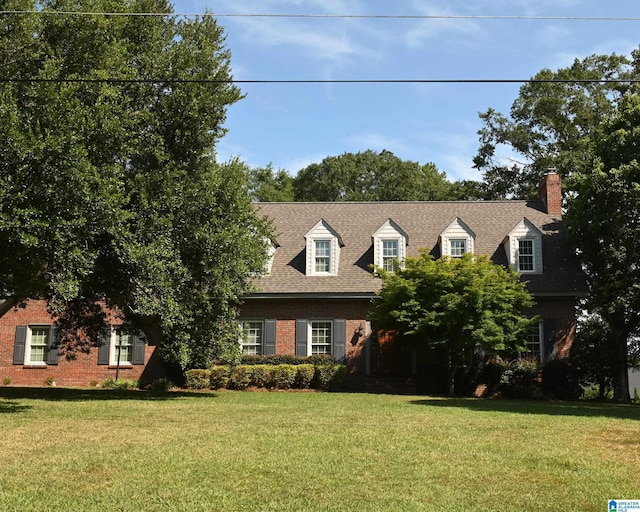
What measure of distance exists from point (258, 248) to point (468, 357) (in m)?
9.31

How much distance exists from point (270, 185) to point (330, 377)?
98.4ft

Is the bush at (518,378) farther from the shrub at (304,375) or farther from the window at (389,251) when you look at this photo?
the shrub at (304,375)

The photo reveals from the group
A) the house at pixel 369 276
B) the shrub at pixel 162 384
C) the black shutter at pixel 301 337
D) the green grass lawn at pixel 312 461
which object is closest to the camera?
the green grass lawn at pixel 312 461

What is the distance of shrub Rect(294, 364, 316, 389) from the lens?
22297mm

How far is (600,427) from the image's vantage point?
11.3 metres

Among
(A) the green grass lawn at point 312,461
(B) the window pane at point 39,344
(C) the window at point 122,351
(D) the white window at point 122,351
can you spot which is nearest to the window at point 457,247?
(C) the window at point 122,351

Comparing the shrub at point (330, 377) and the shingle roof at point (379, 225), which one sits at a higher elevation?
the shingle roof at point (379, 225)

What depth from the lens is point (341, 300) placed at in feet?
79.2

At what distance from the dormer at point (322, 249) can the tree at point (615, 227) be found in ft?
27.6

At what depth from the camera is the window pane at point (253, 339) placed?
24.3 meters

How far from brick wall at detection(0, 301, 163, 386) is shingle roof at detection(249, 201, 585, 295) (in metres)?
5.40

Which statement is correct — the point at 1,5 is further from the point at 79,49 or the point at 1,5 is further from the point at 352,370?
the point at 352,370

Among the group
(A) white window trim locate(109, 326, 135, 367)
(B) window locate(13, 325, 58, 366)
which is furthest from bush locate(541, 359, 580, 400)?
(B) window locate(13, 325, 58, 366)

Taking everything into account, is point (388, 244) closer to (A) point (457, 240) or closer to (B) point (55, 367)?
(A) point (457, 240)
